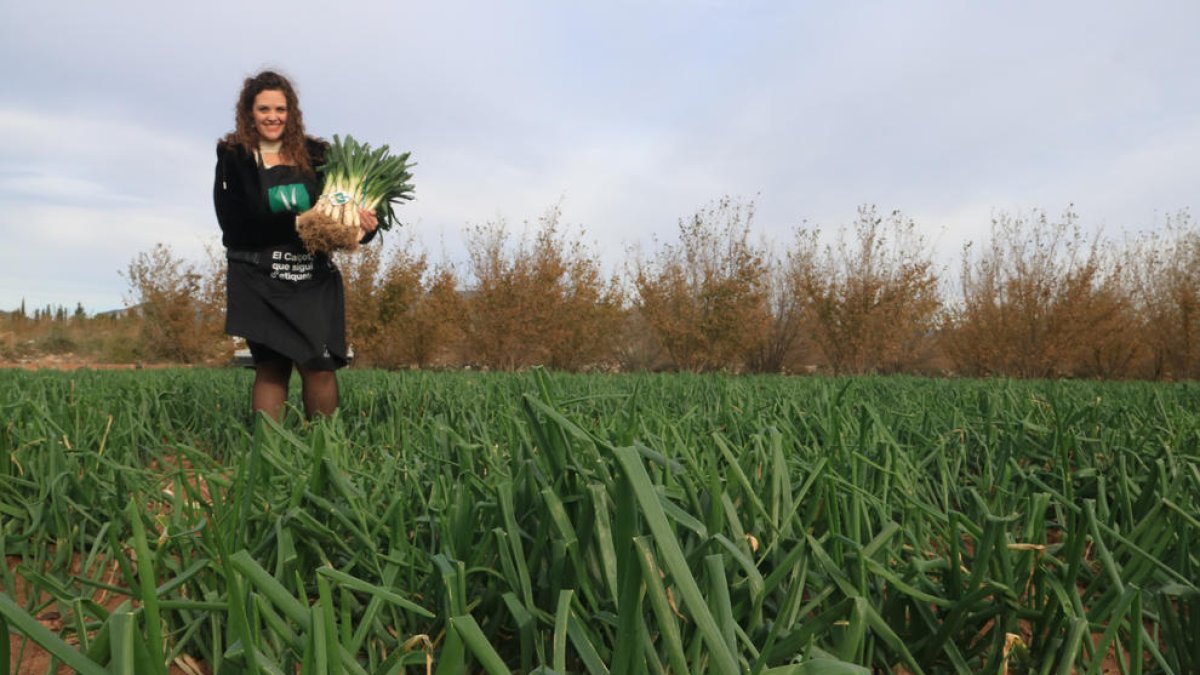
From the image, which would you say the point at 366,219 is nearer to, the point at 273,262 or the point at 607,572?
the point at 273,262

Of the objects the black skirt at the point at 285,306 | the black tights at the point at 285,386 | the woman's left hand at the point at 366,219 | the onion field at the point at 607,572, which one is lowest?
the onion field at the point at 607,572

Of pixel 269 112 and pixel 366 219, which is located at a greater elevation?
pixel 269 112

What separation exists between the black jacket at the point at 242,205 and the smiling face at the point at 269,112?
13 centimetres

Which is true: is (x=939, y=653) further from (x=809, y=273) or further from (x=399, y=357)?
(x=399, y=357)

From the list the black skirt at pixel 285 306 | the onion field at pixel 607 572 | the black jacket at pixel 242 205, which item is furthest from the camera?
the black jacket at pixel 242 205

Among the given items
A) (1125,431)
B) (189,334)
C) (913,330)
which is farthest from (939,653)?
(189,334)

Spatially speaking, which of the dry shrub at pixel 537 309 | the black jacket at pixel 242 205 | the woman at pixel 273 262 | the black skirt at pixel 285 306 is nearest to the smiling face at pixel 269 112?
the woman at pixel 273 262

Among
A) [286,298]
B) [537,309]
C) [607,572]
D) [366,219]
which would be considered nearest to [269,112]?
[366,219]

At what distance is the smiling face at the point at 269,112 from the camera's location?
3467 millimetres

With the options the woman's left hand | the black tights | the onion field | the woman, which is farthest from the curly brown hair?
the onion field

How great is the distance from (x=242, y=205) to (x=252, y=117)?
0.44 meters

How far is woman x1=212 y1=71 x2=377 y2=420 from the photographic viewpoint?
10.9ft

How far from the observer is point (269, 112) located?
11.4 ft

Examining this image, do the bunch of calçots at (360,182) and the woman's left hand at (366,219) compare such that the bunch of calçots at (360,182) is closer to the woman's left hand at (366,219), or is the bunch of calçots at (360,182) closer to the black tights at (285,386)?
the woman's left hand at (366,219)
